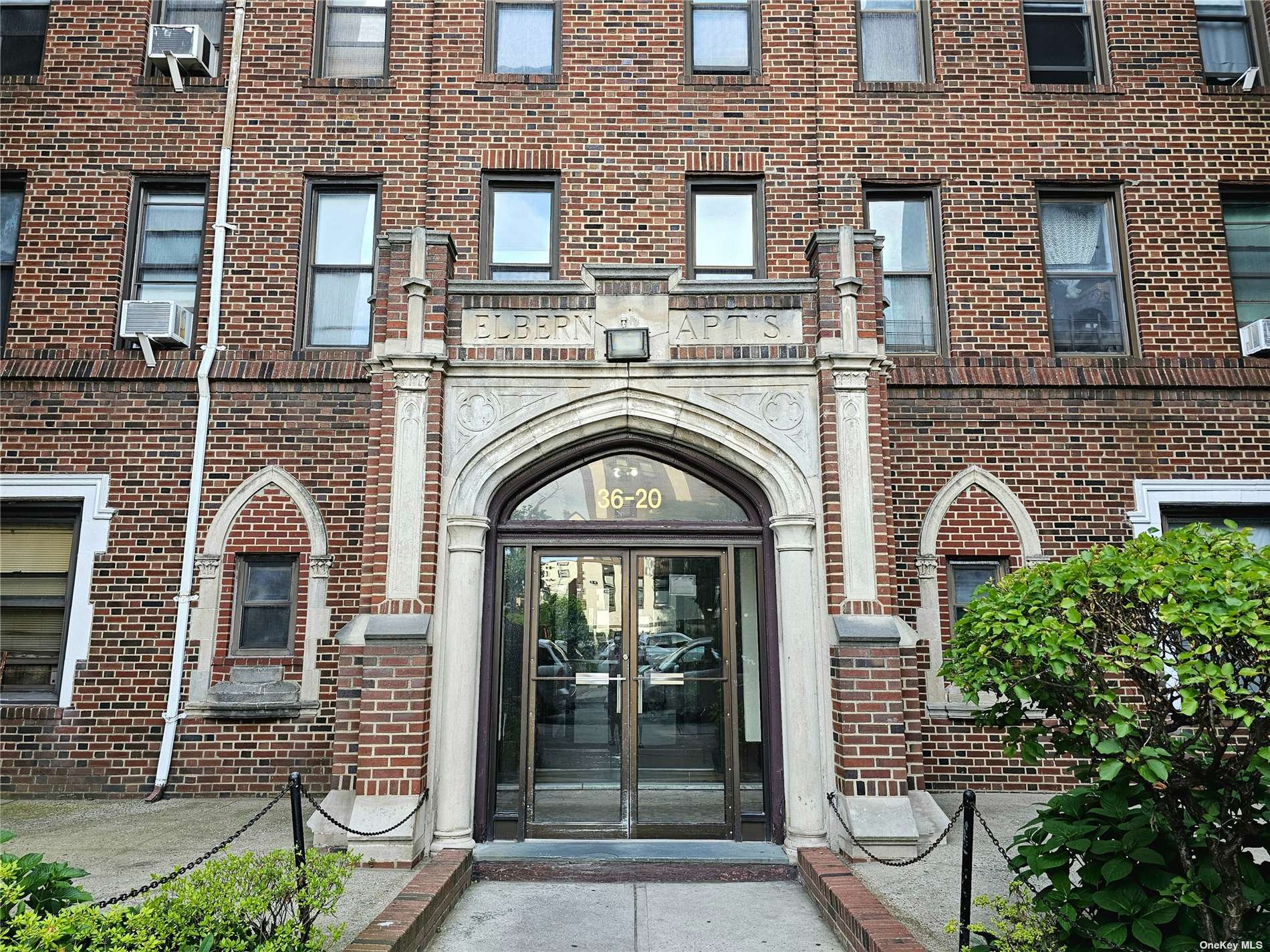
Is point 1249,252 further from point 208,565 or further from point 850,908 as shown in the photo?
point 208,565

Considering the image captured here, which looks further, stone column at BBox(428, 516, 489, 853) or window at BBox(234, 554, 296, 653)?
window at BBox(234, 554, 296, 653)

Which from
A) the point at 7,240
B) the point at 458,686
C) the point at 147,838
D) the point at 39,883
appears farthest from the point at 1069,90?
the point at 7,240

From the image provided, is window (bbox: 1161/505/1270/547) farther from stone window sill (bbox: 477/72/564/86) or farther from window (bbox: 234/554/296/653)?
window (bbox: 234/554/296/653)

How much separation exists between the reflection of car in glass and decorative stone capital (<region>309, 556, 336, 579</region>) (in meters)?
2.76

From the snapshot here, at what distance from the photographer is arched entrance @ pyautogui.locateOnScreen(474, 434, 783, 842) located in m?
6.54

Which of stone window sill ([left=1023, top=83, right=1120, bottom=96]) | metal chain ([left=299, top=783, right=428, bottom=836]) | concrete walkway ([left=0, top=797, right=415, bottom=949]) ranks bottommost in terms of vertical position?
concrete walkway ([left=0, top=797, right=415, bottom=949])

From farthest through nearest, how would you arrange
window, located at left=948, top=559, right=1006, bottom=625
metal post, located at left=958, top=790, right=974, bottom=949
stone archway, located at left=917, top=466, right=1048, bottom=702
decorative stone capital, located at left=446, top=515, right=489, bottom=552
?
window, located at left=948, top=559, right=1006, bottom=625
stone archway, located at left=917, top=466, right=1048, bottom=702
decorative stone capital, located at left=446, top=515, right=489, bottom=552
metal post, located at left=958, top=790, right=974, bottom=949

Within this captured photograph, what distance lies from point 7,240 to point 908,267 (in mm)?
9983

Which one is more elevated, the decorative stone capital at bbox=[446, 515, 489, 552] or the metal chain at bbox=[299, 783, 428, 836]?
the decorative stone capital at bbox=[446, 515, 489, 552]

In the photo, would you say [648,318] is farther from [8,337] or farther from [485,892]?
[8,337]

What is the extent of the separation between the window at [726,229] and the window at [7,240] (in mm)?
7415

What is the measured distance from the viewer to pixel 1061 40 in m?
9.57

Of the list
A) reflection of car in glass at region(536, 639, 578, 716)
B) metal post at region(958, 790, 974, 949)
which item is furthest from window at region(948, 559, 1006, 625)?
metal post at region(958, 790, 974, 949)

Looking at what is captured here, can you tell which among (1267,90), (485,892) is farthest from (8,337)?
(1267,90)
